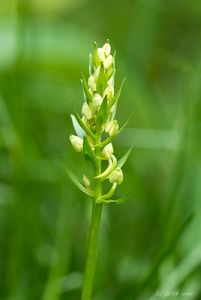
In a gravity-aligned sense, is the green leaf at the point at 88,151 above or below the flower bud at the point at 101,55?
below

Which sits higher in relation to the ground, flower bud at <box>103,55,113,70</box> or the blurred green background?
flower bud at <box>103,55,113,70</box>

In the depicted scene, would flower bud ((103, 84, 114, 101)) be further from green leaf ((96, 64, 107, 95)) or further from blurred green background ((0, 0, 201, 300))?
Result: blurred green background ((0, 0, 201, 300))

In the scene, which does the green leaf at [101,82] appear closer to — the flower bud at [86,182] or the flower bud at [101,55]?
the flower bud at [101,55]

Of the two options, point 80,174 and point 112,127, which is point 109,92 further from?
point 80,174

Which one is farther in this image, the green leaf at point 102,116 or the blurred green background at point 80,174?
the blurred green background at point 80,174

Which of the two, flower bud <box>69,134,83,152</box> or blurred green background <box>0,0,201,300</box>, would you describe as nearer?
flower bud <box>69,134,83,152</box>

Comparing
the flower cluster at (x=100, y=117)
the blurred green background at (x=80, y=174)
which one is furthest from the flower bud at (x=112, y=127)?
the blurred green background at (x=80, y=174)

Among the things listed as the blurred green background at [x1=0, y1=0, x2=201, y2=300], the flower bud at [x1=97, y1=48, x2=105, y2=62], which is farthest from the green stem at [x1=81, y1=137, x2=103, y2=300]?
the blurred green background at [x1=0, y1=0, x2=201, y2=300]

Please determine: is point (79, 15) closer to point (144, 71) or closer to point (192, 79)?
point (144, 71)

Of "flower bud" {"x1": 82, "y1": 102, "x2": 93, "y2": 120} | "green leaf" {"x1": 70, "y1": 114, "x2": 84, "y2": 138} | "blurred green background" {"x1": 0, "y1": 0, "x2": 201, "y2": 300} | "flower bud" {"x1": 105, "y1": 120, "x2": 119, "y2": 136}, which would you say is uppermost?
"flower bud" {"x1": 82, "y1": 102, "x2": 93, "y2": 120}
